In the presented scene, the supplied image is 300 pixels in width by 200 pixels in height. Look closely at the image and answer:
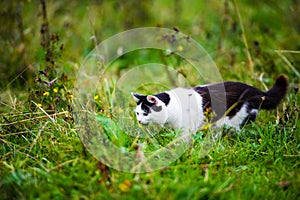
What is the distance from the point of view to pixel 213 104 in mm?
3623

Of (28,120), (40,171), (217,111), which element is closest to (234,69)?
(217,111)

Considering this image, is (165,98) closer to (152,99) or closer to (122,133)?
(152,99)

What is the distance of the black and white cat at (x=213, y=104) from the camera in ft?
11.3

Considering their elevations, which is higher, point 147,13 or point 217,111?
point 147,13

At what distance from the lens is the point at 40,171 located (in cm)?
261

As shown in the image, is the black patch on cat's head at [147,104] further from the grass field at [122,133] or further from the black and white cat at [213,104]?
the grass field at [122,133]

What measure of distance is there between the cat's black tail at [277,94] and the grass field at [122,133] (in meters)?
0.12

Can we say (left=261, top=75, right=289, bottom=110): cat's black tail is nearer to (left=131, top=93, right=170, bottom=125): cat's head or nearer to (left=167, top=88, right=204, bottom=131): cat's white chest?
(left=167, top=88, right=204, bottom=131): cat's white chest

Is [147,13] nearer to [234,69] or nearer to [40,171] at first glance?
[234,69]

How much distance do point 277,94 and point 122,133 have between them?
159 cm

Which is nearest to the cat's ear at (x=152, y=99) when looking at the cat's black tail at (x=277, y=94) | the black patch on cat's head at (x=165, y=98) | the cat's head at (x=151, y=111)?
the cat's head at (x=151, y=111)

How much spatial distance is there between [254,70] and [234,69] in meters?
0.24

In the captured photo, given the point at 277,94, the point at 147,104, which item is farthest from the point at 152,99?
the point at 277,94

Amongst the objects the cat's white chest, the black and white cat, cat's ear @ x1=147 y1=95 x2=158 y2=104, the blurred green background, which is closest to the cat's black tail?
the black and white cat
